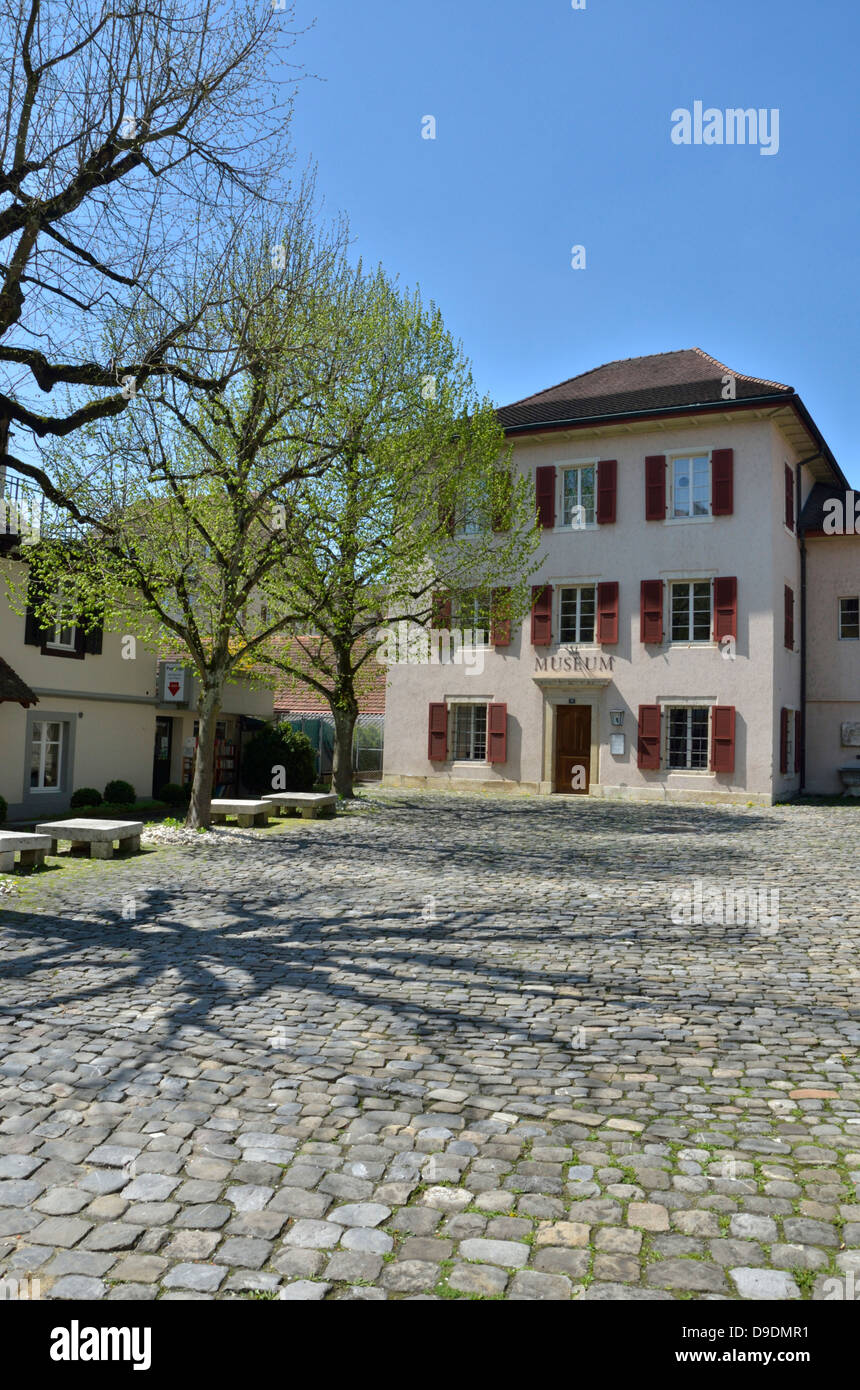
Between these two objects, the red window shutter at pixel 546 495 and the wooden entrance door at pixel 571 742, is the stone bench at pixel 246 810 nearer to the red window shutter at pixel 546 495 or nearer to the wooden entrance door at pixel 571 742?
the wooden entrance door at pixel 571 742

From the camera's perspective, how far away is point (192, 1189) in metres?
3.73

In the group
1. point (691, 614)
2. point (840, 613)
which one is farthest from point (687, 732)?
point (840, 613)

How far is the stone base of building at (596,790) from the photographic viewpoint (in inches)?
952

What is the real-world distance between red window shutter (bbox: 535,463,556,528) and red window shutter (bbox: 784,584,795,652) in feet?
20.7

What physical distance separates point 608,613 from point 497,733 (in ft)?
14.3

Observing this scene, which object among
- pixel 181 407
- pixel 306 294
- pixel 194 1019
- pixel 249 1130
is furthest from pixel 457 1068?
pixel 181 407

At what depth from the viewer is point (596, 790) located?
85.4ft

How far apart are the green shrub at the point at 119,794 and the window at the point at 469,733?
9.76 meters

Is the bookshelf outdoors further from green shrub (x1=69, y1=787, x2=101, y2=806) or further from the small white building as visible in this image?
green shrub (x1=69, y1=787, x2=101, y2=806)

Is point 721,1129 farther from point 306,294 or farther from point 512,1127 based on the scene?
point 306,294

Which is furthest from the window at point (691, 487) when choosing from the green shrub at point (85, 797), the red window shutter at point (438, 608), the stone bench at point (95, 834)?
the stone bench at point (95, 834)

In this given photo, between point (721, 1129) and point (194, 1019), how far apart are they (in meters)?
3.11

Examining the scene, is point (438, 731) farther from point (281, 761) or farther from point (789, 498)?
point (789, 498)

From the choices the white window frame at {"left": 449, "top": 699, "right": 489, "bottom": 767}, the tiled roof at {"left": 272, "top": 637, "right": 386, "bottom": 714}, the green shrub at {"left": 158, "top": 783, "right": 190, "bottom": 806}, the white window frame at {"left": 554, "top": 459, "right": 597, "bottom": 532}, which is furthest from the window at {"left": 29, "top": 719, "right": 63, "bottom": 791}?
the white window frame at {"left": 554, "top": 459, "right": 597, "bottom": 532}
